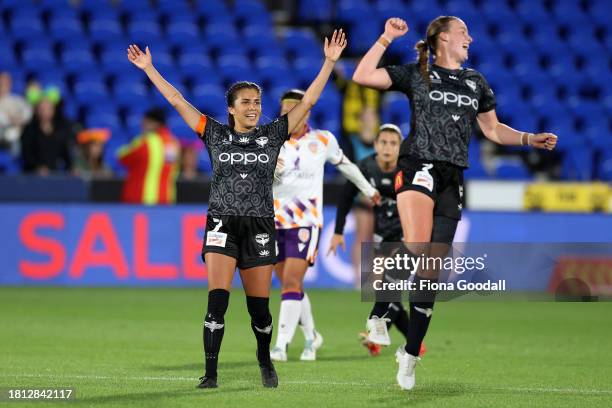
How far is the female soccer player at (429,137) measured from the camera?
7629mm

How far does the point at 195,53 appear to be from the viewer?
22625mm

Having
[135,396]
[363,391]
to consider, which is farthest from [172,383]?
[363,391]

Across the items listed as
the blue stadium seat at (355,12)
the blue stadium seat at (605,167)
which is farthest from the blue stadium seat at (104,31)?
the blue stadium seat at (605,167)

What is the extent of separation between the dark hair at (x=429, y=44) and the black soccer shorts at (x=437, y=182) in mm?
571

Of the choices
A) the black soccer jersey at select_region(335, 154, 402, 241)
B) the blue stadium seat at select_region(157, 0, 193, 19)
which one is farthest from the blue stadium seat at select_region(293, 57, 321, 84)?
the black soccer jersey at select_region(335, 154, 402, 241)

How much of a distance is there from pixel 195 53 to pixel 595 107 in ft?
27.3

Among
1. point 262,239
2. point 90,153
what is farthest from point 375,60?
point 90,153

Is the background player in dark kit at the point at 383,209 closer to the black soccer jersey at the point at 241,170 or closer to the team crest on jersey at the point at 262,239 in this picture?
A: the team crest on jersey at the point at 262,239

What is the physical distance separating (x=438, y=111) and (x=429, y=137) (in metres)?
0.18

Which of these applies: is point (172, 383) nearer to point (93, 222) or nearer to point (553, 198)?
point (93, 222)

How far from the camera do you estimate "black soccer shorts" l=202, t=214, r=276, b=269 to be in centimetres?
761

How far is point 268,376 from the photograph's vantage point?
25.7ft

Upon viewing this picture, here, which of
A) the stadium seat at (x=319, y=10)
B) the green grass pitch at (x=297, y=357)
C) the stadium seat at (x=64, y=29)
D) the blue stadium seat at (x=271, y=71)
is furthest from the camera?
the stadium seat at (x=319, y=10)

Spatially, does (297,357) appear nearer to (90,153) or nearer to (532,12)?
(90,153)
